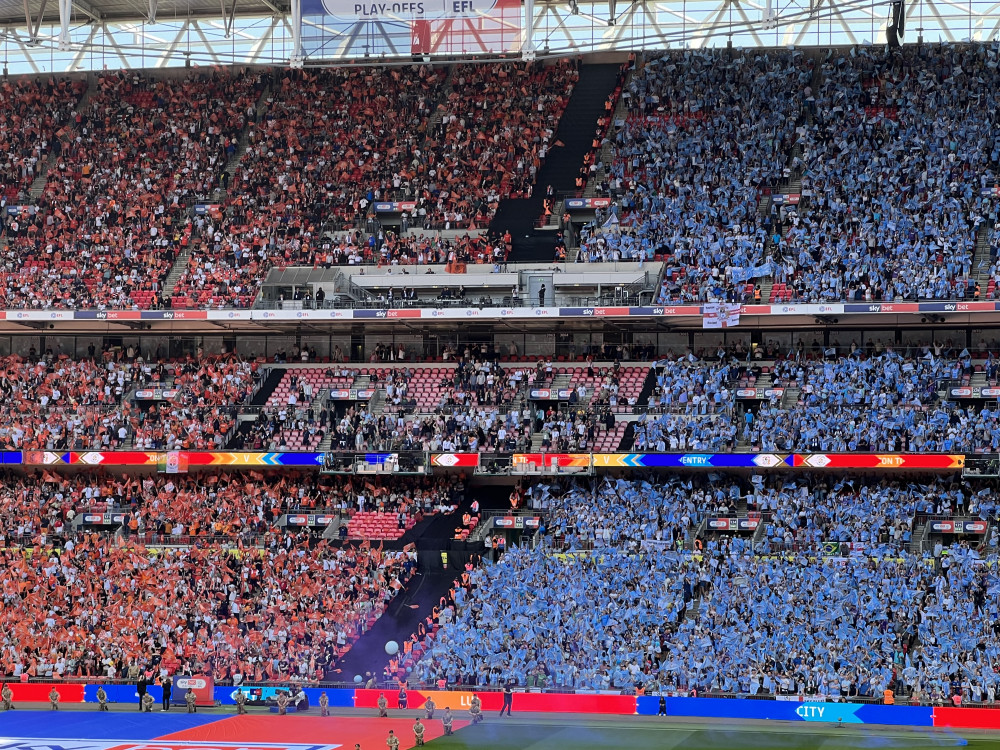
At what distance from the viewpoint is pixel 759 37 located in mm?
56031

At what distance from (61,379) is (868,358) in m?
29.4

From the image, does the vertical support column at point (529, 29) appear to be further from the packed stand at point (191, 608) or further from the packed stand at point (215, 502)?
the packed stand at point (191, 608)

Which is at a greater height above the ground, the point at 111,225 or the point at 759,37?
the point at 759,37

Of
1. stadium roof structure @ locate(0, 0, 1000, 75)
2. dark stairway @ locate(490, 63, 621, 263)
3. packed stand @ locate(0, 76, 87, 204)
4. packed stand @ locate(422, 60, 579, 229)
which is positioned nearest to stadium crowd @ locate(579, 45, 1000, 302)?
dark stairway @ locate(490, 63, 621, 263)

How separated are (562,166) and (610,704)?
23510 millimetres

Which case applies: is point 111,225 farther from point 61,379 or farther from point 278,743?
point 278,743

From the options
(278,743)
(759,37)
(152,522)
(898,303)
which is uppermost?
(759,37)

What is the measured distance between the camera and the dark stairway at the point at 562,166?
49.4 m

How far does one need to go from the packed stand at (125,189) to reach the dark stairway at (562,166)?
12793 millimetres

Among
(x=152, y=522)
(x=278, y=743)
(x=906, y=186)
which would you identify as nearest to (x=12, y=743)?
(x=278, y=743)

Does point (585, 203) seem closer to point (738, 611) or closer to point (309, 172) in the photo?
point (309, 172)

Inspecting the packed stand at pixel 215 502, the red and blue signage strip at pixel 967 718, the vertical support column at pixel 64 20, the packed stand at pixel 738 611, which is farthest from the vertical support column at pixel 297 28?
the red and blue signage strip at pixel 967 718

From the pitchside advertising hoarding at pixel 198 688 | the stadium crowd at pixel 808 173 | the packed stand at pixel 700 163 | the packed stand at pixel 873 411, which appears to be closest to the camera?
the pitchside advertising hoarding at pixel 198 688

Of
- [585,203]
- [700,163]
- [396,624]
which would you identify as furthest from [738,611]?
[700,163]
